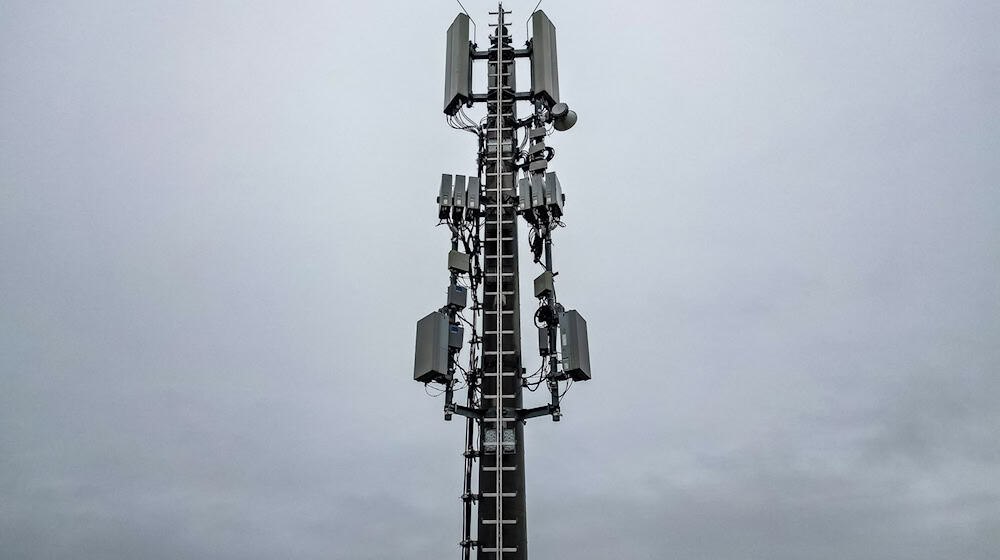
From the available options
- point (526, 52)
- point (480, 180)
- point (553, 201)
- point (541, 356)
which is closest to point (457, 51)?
point (526, 52)

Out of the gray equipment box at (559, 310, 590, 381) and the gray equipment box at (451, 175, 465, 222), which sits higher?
the gray equipment box at (451, 175, 465, 222)

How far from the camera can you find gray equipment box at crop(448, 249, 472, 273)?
2212cm

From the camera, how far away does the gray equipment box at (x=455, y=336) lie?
69.2ft

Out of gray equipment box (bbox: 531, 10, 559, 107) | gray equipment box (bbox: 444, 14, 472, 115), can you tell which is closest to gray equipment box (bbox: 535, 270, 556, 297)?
gray equipment box (bbox: 531, 10, 559, 107)

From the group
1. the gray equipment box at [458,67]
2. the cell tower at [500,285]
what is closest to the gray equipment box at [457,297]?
the cell tower at [500,285]

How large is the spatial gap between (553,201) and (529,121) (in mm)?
3708

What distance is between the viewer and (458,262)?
2222cm

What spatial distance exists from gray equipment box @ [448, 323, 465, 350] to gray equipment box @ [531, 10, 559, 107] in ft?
28.4

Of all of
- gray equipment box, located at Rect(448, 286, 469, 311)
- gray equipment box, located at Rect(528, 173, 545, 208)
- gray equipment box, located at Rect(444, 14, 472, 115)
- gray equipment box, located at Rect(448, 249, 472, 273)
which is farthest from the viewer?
gray equipment box, located at Rect(444, 14, 472, 115)

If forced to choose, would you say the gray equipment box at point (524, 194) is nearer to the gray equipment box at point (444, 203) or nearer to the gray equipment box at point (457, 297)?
the gray equipment box at point (444, 203)

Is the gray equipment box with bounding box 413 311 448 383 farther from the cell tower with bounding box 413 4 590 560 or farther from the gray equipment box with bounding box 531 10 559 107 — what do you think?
the gray equipment box with bounding box 531 10 559 107

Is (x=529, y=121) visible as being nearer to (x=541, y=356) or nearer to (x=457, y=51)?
(x=457, y=51)

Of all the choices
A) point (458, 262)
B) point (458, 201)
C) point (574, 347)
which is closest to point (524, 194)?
point (458, 201)

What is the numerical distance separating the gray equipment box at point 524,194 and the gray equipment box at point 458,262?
92.3 inches
